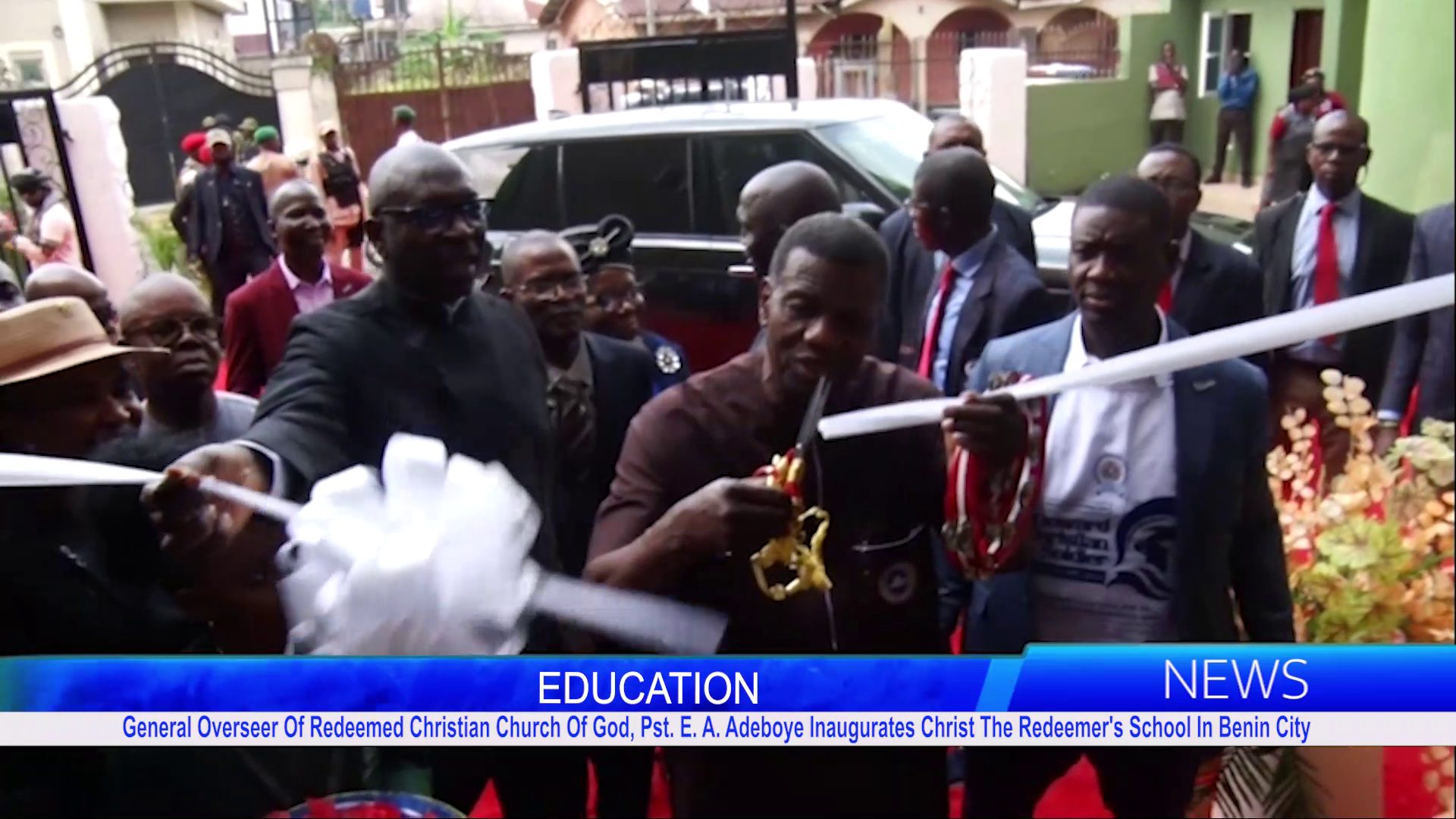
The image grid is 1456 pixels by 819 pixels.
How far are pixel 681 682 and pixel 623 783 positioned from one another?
348 millimetres

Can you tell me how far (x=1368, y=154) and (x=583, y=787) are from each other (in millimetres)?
1395

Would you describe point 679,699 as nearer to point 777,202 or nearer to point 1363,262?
point 777,202

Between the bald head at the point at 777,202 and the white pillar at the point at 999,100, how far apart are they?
22 centimetres

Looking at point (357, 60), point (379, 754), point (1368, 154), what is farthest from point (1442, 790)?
point (357, 60)

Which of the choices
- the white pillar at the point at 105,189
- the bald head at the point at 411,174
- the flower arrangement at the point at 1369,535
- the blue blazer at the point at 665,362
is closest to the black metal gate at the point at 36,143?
the white pillar at the point at 105,189

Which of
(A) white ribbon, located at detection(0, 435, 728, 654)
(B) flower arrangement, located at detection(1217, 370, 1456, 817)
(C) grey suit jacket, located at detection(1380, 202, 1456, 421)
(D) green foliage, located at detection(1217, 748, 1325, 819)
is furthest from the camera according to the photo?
(D) green foliage, located at detection(1217, 748, 1325, 819)

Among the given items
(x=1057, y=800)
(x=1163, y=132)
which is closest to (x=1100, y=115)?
(x=1163, y=132)

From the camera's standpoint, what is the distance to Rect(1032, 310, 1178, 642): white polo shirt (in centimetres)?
148

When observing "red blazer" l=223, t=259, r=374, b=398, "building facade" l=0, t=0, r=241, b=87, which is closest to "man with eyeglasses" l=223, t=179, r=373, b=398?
"red blazer" l=223, t=259, r=374, b=398

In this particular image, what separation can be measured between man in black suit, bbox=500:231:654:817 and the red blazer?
21cm

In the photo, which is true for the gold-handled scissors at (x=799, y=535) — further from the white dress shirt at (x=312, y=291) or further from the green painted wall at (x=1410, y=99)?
the green painted wall at (x=1410, y=99)

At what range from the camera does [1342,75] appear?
150 centimetres

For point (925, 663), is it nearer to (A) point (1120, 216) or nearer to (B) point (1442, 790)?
(A) point (1120, 216)

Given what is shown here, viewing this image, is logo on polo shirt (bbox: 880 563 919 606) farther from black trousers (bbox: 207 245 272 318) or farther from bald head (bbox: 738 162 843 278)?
black trousers (bbox: 207 245 272 318)
